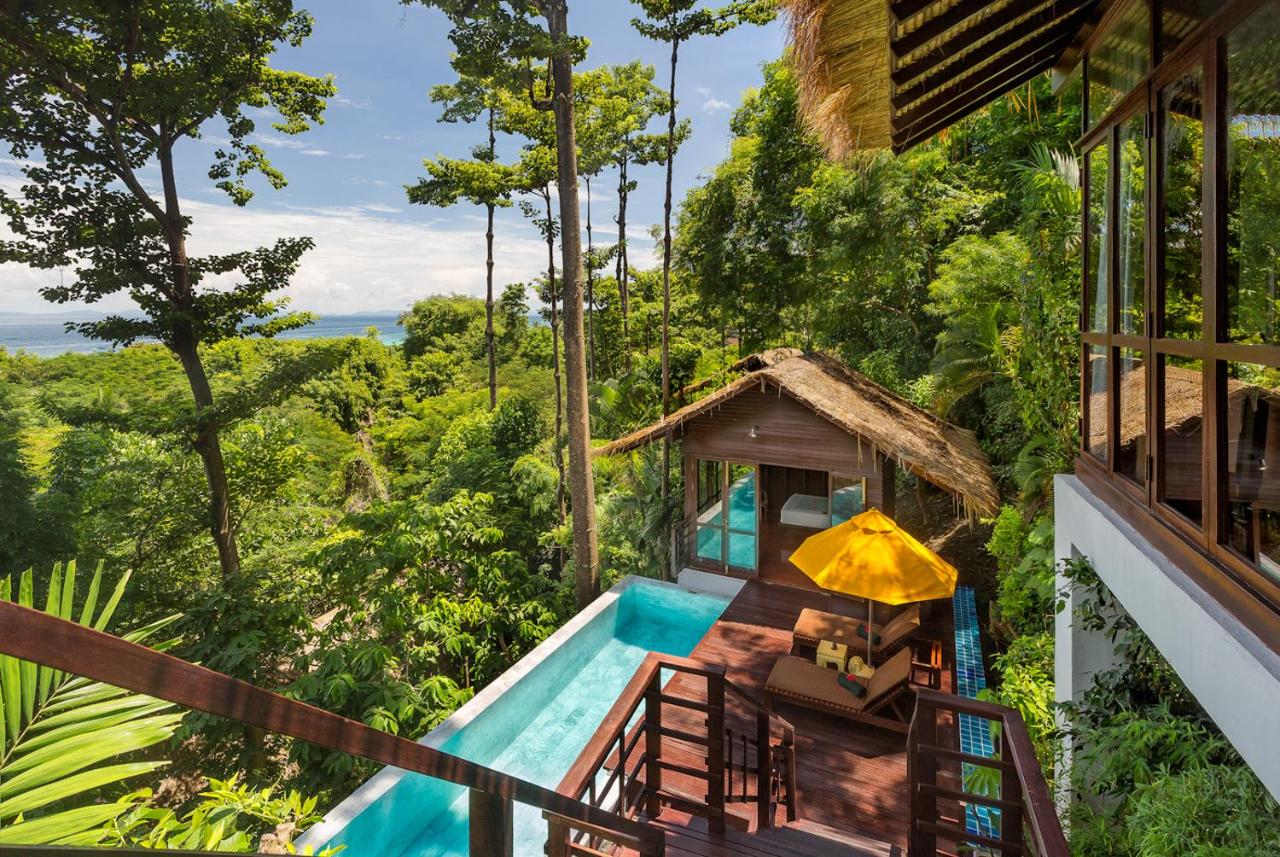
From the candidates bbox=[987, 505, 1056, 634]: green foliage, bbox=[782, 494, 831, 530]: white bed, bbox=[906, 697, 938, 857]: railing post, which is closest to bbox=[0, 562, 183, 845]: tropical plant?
bbox=[906, 697, 938, 857]: railing post

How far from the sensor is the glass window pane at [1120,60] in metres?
2.76

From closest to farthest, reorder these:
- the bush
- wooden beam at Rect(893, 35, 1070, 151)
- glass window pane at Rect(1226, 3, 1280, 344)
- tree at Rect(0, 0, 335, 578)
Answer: glass window pane at Rect(1226, 3, 1280, 344), the bush, wooden beam at Rect(893, 35, 1070, 151), tree at Rect(0, 0, 335, 578)

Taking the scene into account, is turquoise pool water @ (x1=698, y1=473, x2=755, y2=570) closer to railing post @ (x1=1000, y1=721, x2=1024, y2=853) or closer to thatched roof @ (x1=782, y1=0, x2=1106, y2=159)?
thatched roof @ (x1=782, y1=0, x2=1106, y2=159)

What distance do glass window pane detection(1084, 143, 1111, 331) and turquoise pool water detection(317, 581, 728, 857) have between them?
534cm

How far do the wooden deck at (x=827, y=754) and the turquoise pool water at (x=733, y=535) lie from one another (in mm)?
1643

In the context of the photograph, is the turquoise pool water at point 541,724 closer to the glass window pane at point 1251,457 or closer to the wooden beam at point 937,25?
the glass window pane at point 1251,457

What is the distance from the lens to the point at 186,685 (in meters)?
0.57

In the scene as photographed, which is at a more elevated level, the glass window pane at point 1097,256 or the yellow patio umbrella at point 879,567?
the glass window pane at point 1097,256

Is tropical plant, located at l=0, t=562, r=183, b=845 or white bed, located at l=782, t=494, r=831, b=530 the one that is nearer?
tropical plant, located at l=0, t=562, r=183, b=845

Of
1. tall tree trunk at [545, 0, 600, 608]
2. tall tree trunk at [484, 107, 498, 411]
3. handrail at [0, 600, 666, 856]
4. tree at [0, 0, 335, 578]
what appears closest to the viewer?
handrail at [0, 600, 666, 856]

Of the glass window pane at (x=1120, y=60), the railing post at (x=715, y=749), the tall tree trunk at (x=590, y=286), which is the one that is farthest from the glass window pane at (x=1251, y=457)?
the tall tree trunk at (x=590, y=286)

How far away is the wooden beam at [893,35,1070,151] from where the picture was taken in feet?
11.5

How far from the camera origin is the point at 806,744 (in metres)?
6.17

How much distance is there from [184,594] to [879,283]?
15943 millimetres
